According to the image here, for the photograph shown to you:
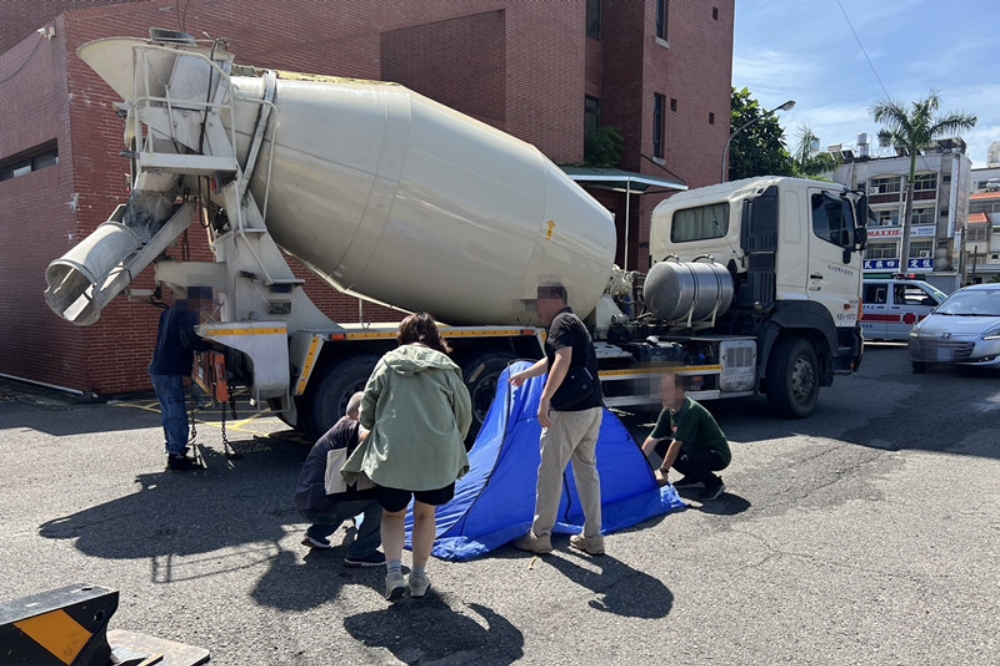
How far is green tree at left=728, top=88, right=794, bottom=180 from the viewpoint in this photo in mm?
27828

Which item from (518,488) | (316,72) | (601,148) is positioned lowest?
(518,488)

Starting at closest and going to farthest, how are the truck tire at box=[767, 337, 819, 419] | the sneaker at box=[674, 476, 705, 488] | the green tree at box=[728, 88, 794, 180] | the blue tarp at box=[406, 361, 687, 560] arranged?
the blue tarp at box=[406, 361, 687, 560]
the sneaker at box=[674, 476, 705, 488]
the truck tire at box=[767, 337, 819, 419]
the green tree at box=[728, 88, 794, 180]

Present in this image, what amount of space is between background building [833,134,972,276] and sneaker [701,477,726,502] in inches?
2076

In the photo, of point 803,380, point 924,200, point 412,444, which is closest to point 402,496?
point 412,444

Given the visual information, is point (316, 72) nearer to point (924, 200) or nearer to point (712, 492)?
point (712, 492)

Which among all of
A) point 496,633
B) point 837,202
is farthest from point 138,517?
point 837,202

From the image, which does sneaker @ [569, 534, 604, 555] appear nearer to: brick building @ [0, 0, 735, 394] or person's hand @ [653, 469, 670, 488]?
person's hand @ [653, 469, 670, 488]

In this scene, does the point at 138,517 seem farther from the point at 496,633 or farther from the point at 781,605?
the point at 781,605

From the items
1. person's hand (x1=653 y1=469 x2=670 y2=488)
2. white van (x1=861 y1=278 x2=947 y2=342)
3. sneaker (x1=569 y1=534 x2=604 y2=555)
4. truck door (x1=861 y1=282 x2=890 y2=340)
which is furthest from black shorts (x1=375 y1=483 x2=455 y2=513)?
truck door (x1=861 y1=282 x2=890 y2=340)

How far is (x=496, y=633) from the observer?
3441 millimetres

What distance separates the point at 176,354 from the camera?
6.29m

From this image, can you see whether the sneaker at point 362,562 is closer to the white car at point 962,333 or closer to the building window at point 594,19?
the white car at point 962,333

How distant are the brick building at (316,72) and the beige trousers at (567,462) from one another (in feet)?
18.9

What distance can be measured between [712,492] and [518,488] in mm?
1904
